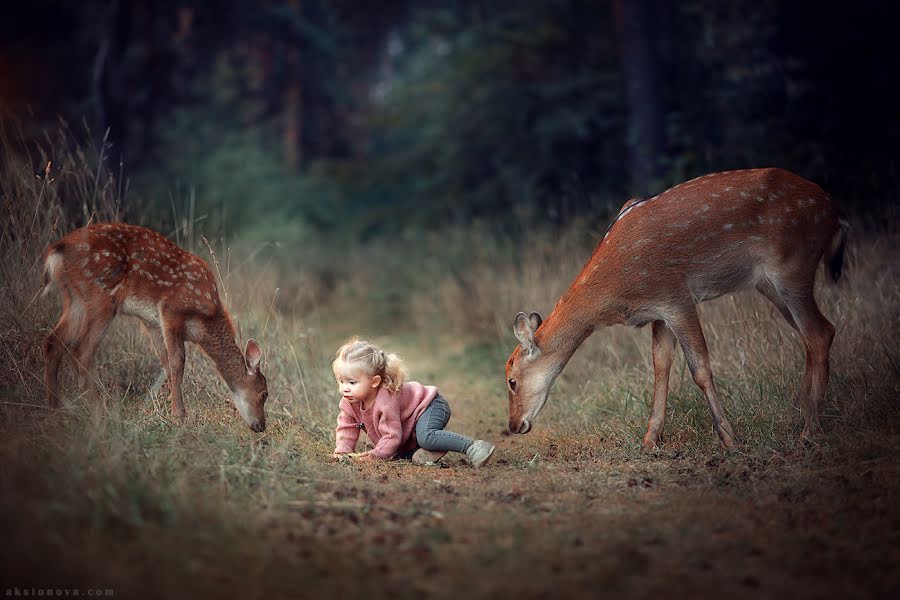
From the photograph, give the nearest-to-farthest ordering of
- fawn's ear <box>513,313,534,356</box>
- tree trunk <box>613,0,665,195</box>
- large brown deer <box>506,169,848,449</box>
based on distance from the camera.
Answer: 1. large brown deer <box>506,169,848,449</box>
2. fawn's ear <box>513,313,534,356</box>
3. tree trunk <box>613,0,665,195</box>

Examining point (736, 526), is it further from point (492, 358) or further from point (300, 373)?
point (492, 358)

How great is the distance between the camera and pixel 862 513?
14.3ft

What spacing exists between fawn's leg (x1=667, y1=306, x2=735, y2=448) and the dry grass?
0.67 feet

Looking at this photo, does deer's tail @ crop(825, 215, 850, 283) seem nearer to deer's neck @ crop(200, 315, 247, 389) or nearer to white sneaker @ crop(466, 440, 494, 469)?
white sneaker @ crop(466, 440, 494, 469)

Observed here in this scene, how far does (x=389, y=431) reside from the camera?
6125 millimetres

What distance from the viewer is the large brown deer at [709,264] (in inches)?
247

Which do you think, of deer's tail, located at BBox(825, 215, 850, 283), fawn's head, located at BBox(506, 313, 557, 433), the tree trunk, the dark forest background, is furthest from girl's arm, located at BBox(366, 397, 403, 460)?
the tree trunk

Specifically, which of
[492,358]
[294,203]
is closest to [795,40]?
[492,358]

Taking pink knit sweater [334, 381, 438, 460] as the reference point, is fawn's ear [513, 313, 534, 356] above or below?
above

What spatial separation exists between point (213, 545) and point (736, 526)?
7.85ft

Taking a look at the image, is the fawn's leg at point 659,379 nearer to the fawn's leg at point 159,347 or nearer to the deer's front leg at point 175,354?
the deer's front leg at point 175,354

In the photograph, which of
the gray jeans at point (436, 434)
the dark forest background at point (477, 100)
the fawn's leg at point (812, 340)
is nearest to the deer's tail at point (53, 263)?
the gray jeans at point (436, 434)

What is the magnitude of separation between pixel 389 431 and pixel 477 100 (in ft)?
44.5

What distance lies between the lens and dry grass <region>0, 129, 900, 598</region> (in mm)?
3549
